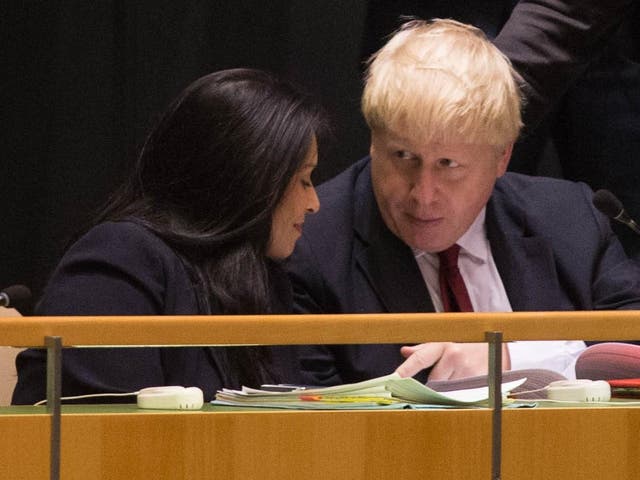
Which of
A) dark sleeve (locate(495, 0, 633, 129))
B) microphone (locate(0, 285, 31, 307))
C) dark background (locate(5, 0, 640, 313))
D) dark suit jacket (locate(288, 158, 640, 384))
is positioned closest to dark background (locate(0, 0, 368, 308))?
dark background (locate(5, 0, 640, 313))

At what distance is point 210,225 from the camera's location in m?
2.36

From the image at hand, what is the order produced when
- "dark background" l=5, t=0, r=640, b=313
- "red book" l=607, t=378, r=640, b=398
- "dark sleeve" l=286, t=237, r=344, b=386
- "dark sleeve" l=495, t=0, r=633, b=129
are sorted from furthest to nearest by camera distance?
"dark background" l=5, t=0, r=640, b=313
"dark sleeve" l=495, t=0, r=633, b=129
"dark sleeve" l=286, t=237, r=344, b=386
"red book" l=607, t=378, r=640, b=398

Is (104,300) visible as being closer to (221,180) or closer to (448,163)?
(221,180)

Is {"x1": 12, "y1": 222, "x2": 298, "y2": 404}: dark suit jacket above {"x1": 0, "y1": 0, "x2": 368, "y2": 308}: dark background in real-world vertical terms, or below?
below

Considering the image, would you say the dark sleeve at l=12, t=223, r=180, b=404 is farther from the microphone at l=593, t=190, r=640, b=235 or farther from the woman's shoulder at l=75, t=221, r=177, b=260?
the microphone at l=593, t=190, r=640, b=235

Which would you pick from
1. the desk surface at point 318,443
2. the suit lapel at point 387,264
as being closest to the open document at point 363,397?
the desk surface at point 318,443

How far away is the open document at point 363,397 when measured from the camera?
1.53 m

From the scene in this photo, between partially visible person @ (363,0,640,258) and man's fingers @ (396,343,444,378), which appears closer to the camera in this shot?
man's fingers @ (396,343,444,378)

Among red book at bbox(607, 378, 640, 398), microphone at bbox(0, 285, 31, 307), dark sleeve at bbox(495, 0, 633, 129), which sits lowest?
red book at bbox(607, 378, 640, 398)

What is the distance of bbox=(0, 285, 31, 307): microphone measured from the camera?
7.36 feet

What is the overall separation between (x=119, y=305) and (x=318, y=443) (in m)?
0.74

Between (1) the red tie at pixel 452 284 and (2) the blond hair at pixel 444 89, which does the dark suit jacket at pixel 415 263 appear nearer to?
(1) the red tie at pixel 452 284

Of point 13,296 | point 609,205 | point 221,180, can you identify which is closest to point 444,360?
point 609,205

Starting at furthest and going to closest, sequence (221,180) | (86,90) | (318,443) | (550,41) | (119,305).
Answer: (86,90) < (550,41) < (221,180) < (119,305) < (318,443)
